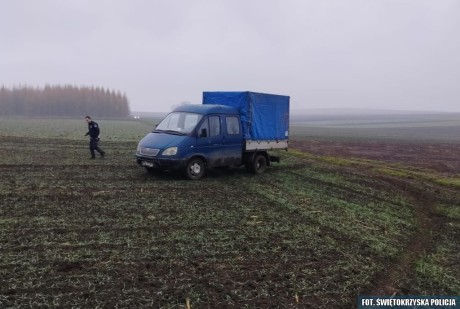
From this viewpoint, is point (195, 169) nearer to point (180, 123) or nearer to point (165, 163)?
point (165, 163)

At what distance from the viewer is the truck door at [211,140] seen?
1375 cm

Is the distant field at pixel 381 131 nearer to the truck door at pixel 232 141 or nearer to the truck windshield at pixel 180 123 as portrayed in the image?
the truck door at pixel 232 141

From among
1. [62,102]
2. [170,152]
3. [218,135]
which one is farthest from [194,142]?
[62,102]

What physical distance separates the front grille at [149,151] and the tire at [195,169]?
113cm

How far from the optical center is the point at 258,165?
53.0 feet

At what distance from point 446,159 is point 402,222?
1972 centimetres

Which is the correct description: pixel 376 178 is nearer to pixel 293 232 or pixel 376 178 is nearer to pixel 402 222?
pixel 402 222

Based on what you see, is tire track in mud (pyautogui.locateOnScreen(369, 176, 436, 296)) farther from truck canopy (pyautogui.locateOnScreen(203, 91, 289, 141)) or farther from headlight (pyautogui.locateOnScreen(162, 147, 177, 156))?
headlight (pyautogui.locateOnScreen(162, 147, 177, 156))

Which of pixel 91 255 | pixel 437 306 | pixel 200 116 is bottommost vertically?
pixel 437 306

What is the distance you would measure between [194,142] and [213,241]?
6.10 metres

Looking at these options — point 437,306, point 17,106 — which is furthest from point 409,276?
point 17,106

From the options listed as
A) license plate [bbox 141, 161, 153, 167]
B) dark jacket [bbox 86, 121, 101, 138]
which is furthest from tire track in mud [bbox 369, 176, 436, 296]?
dark jacket [bbox 86, 121, 101, 138]

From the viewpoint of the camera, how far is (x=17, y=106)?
384 ft

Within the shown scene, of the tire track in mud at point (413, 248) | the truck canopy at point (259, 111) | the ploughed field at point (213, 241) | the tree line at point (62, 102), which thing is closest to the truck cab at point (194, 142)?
the truck canopy at point (259, 111)
